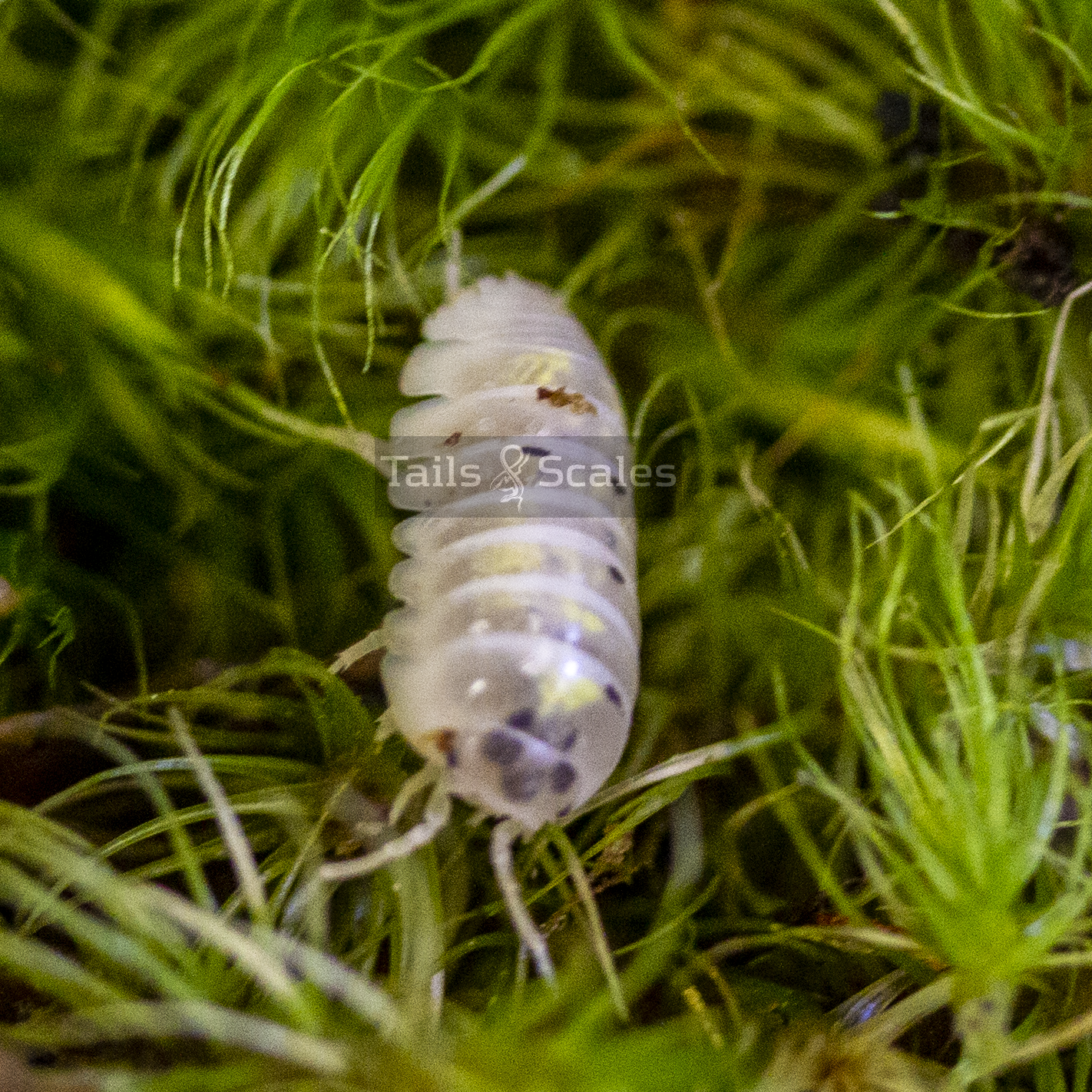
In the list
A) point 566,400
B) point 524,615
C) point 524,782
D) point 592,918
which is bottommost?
point 592,918

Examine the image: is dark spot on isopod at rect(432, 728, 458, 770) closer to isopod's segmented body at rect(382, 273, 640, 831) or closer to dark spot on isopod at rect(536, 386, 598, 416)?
isopod's segmented body at rect(382, 273, 640, 831)

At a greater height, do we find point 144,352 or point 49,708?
point 144,352

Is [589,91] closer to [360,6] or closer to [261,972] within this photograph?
[360,6]

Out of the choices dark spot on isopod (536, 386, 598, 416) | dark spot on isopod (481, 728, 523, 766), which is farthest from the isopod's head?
dark spot on isopod (536, 386, 598, 416)

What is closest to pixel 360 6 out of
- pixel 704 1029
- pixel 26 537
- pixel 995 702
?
pixel 26 537

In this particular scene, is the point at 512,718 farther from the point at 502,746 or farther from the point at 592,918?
the point at 592,918

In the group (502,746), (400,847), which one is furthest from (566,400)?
(400,847)

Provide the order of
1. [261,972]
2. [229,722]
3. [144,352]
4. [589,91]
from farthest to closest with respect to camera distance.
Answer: [589,91] → [144,352] → [229,722] → [261,972]
